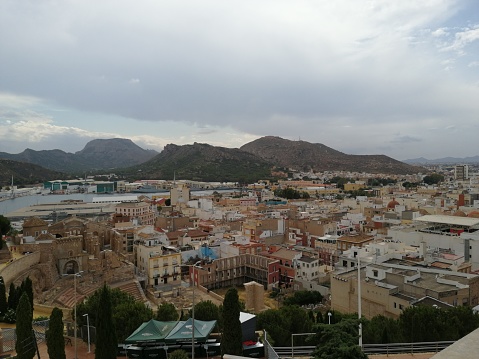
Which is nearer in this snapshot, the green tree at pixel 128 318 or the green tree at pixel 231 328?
the green tree at pixel 231 328

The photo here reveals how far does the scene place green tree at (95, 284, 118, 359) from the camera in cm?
1060

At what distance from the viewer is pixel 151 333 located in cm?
1180

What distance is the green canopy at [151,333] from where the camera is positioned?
11.6 m

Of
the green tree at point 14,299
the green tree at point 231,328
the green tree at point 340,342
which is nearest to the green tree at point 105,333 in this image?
the green tree at point 231,328

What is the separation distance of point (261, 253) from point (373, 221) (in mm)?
16833

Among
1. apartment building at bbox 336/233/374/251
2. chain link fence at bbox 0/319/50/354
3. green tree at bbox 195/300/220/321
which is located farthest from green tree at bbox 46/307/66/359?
apartment building at bbox 336/233/374/251

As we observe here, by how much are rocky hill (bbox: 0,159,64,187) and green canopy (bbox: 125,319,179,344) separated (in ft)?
356

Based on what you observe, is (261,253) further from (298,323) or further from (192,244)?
(298,323)

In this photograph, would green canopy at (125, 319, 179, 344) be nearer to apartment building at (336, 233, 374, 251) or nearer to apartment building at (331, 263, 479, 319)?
apartment building at (331, 263, 479, 319)

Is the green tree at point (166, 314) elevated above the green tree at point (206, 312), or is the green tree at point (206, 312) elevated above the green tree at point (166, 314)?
the green tree at point (166, 314)

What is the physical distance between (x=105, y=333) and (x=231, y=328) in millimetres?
3312

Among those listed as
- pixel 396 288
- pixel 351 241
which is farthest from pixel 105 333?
pixel 351 241

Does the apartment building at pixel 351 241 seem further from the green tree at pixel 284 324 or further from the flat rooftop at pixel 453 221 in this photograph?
the green tree at pixel 284 324

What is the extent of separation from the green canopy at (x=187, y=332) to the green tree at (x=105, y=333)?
155cm
